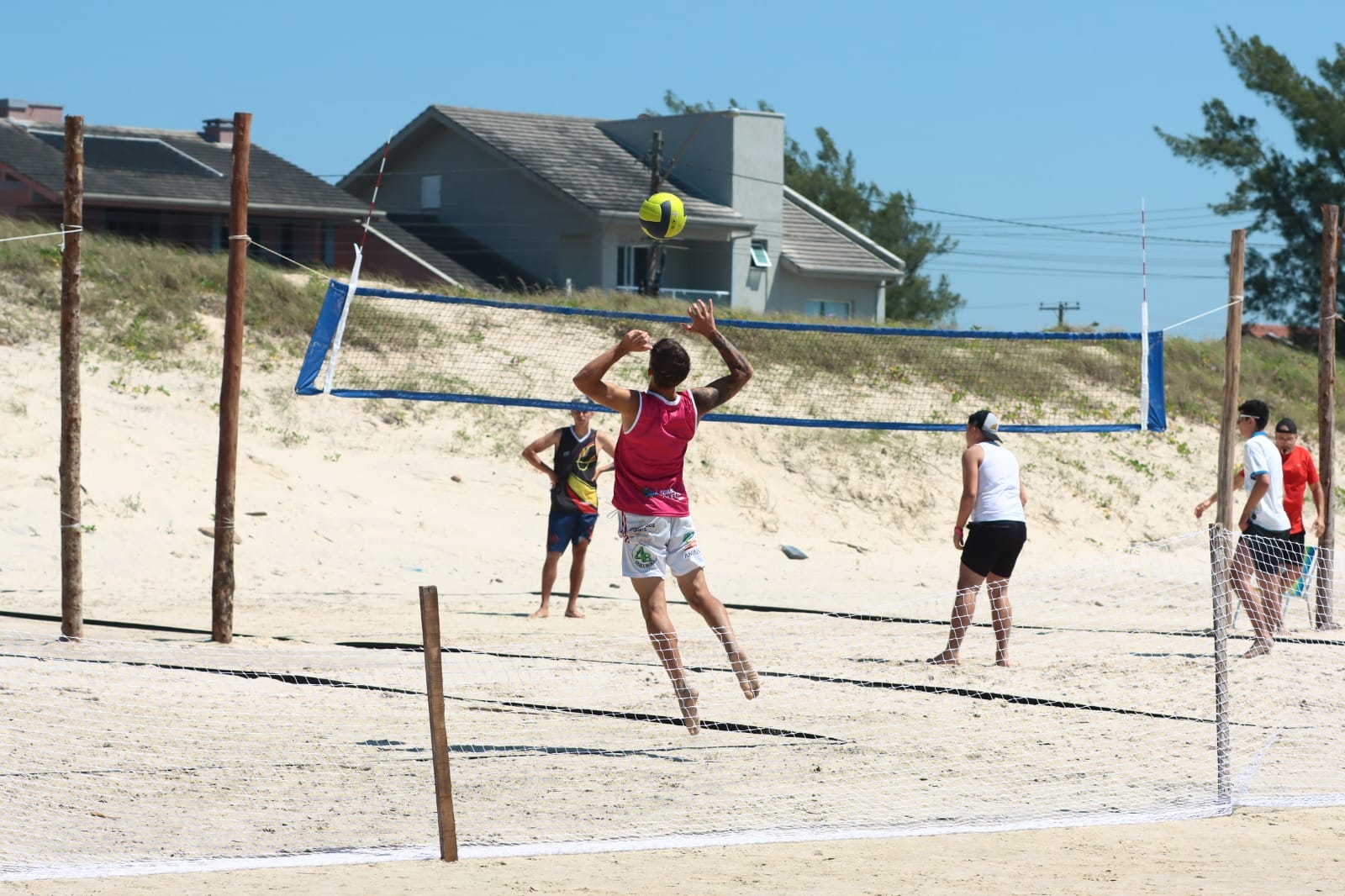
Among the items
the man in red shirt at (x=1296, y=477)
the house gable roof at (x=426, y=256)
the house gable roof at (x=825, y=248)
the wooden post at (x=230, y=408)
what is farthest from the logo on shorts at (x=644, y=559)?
the house gable roof at (x=825, y=248)

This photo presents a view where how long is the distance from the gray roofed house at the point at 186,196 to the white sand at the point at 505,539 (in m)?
10.9

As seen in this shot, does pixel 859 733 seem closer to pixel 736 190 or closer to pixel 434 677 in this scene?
pixel 434 677

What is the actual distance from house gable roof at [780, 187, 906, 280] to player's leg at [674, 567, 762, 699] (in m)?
28.6

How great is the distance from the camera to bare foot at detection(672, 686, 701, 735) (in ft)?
21.1

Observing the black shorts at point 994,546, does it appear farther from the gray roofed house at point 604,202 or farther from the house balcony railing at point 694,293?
the house balcony railing at point 694,293

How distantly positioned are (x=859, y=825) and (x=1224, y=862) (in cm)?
112

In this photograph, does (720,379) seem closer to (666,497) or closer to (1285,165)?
(666,497)

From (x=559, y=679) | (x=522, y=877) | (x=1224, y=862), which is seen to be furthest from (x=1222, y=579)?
(x=559, y=679)

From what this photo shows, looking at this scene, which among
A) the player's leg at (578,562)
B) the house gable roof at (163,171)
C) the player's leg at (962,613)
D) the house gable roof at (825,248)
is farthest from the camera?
the house gable roof at (825,248)

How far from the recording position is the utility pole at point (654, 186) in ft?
98.4

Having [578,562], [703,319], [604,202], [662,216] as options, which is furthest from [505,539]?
[604,202]

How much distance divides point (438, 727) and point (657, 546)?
1.83 metres

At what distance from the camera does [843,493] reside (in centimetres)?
1686

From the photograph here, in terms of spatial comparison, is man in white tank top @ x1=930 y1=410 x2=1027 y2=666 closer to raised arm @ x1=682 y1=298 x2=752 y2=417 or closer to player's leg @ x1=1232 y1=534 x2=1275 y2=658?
player's leg @ x1=1232 y1=534 x2=1275 y2=658
